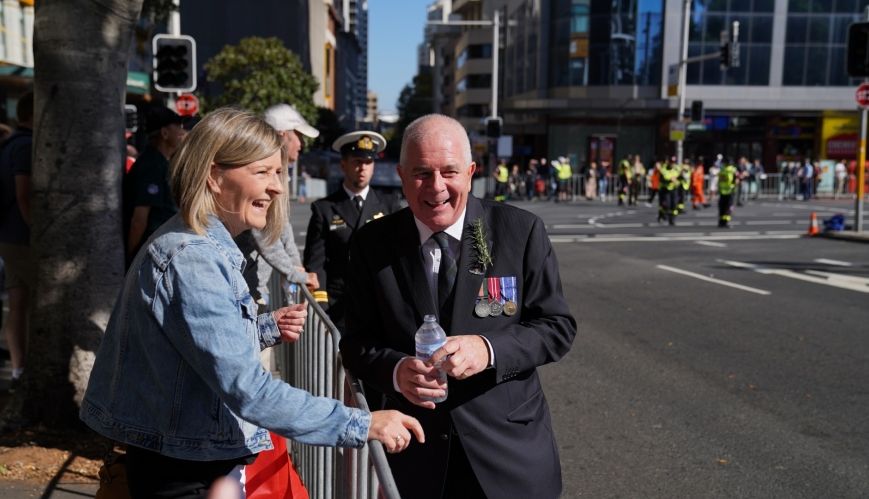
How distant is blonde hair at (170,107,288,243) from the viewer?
207cm

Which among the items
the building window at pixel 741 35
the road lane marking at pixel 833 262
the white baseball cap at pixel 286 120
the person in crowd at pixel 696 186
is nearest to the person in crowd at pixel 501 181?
the person in crowd at pixel 696 186

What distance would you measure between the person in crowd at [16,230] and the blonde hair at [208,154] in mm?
4034

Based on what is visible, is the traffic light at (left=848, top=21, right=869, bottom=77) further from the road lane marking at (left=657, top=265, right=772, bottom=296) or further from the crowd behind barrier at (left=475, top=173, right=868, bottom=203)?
the crowd behind barrier at (left=475, top=173, right=868, bottom=203)

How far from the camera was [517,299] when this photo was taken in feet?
8.46

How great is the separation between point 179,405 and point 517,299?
109 centimetres

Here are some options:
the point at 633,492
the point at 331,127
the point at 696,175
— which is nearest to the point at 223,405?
the point at 633,492

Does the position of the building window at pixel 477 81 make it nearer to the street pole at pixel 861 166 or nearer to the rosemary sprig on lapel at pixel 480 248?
the street pole at pixel 861 166

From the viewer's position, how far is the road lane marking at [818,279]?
1129 centimetres

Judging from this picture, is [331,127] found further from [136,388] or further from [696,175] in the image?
[136,388]

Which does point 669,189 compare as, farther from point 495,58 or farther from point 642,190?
point 642,190

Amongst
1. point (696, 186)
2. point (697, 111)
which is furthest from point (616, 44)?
point (696, 186)

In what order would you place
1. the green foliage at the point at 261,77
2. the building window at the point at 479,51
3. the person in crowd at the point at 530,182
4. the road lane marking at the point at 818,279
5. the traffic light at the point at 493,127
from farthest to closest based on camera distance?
the building window at the point at 479,51 → the green foliage at the point at 261,77 → the person in crowd at the point at 530,182 → the traffic light at the point at 493,127 → the road lane marking at the point at 818,279

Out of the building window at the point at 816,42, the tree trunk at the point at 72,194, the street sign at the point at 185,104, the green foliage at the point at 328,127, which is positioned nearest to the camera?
the tree trunk at the point at 72,194

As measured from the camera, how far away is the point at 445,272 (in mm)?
2557
